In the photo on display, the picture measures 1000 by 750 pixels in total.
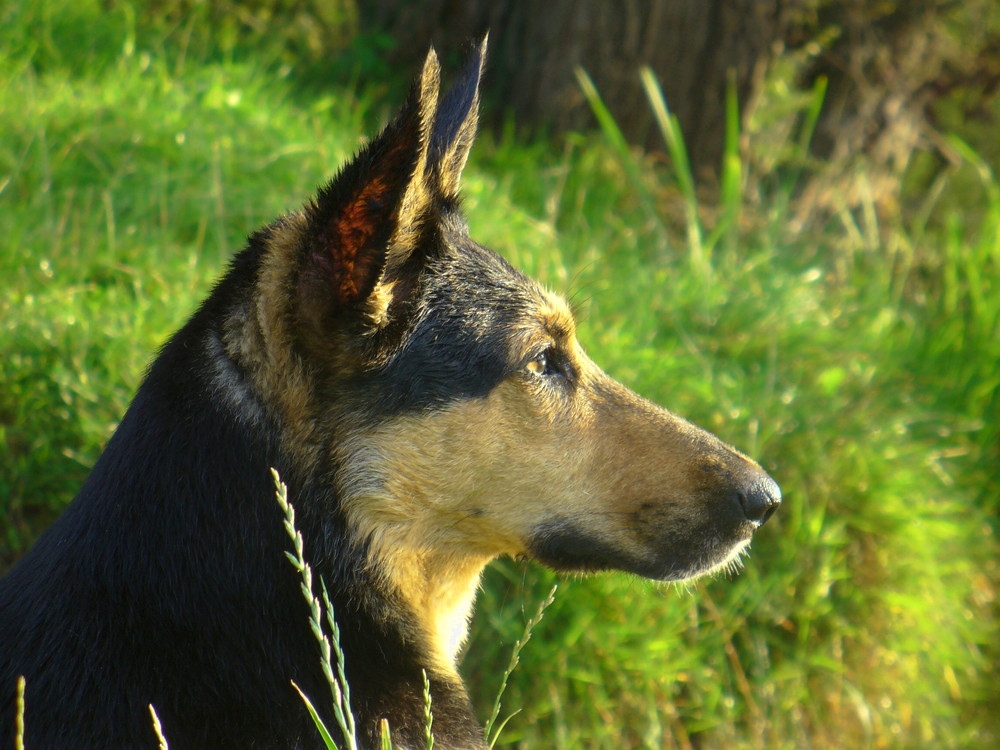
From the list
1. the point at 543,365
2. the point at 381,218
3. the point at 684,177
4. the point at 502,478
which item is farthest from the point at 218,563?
the point at 684,177

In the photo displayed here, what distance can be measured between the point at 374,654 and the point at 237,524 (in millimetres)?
474

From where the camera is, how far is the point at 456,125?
9.00ft

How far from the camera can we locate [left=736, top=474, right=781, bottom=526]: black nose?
2.73 metres

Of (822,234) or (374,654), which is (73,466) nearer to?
(374,654)

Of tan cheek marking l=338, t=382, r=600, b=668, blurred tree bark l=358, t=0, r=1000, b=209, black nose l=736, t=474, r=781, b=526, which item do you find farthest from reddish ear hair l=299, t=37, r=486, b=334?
blurred tree bark l=358, t=0, r=1000, b=209

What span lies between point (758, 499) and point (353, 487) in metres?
1.05

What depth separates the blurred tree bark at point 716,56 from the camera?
6.21 metres

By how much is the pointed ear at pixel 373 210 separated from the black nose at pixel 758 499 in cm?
108

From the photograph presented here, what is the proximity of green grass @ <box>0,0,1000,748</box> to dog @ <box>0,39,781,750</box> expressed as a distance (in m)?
1.15

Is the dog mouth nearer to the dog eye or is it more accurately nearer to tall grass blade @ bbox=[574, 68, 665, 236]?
the dog eye

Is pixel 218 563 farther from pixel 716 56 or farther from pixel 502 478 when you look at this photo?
pixel 716 56

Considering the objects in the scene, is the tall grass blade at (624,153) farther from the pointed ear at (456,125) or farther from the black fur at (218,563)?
the black fur at (218,563)

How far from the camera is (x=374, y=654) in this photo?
2.53m

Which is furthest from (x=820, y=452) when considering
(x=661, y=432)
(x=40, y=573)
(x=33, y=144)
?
(x=33, y=144)
